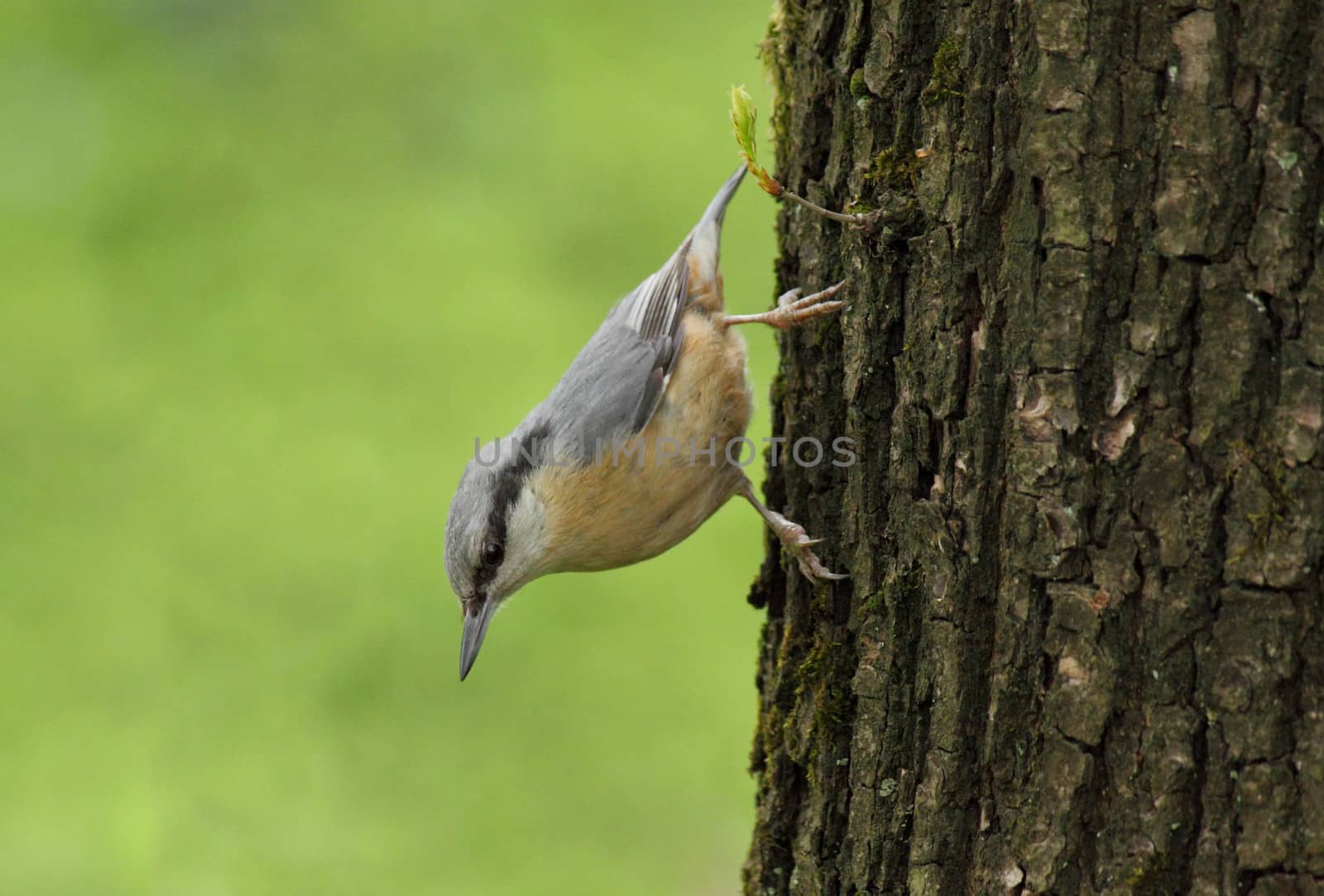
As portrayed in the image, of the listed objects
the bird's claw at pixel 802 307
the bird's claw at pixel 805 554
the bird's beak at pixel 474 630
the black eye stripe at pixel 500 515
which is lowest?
the bird's beak at pixel 474 630

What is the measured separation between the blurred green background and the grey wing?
159cm

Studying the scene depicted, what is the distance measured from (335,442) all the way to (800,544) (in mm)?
3193

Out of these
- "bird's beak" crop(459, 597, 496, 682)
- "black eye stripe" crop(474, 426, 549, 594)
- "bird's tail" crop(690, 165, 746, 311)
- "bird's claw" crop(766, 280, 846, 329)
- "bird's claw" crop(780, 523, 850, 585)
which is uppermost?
"bird's tail" crop(690, 165, 746, 311)

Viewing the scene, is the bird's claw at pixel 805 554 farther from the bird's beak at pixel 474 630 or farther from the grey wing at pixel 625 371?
the bird's beak at pixel 474 630

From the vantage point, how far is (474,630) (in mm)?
3645

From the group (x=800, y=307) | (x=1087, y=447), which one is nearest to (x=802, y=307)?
(x=800, y=307)

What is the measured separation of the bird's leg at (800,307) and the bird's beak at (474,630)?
1172 millimetres

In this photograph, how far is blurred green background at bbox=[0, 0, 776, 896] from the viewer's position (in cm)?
469

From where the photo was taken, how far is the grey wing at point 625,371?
12.1 feet

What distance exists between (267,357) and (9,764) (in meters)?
2.07

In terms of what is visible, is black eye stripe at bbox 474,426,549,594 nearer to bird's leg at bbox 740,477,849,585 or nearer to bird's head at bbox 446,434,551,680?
bird's head at bbox 446,434,551,680

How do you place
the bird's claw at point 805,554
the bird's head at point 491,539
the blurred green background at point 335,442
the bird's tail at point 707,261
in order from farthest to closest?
the blurred green background at point 335,442 < the bird's tail at point 707,261 < the bird's head at point 491,539 < the bird's claw at point 805,554

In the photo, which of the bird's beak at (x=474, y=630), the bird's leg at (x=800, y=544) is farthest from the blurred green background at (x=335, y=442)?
the bird's leg at (x=800, y=544)

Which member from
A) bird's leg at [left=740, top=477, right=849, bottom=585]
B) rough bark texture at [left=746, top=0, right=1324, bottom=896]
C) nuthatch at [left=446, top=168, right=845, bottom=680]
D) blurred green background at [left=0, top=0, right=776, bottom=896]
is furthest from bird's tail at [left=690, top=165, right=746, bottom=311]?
blurred green background at [left=0, top=0, right=776, bottom=896]
